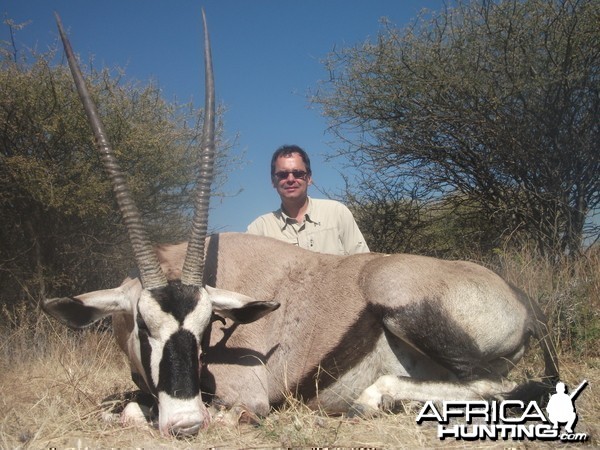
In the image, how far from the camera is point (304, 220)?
5.76 meters

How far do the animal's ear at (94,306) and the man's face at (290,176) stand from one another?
2.23 m

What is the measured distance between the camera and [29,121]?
6.30 meters

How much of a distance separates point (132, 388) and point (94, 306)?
1157mm

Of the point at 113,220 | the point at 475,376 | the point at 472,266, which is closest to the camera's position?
the point at 475,376

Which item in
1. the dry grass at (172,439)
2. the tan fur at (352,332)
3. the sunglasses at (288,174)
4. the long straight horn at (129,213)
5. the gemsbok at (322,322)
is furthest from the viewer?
the sunglasses at (288,174)

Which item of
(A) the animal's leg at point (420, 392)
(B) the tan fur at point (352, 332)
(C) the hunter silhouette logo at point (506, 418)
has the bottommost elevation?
(C) the hunter silhouette logo at point (506, 418)

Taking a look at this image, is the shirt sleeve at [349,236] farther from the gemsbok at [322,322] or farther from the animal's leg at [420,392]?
the animal's leg at [420,392]

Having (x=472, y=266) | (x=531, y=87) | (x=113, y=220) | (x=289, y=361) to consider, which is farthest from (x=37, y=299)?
(x=531, y=87)

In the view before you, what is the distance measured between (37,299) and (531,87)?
266 inches

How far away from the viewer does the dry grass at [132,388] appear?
3.00 meters

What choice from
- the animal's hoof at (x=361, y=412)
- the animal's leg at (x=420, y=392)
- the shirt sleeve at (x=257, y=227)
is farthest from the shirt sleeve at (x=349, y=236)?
the animal's hoof at (x=361, y=412)

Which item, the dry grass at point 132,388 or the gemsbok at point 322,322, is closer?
the dry grass at point 132,388

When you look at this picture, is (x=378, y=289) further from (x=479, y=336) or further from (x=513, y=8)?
(x=513, y=8)

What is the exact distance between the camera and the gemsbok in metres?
3.50
